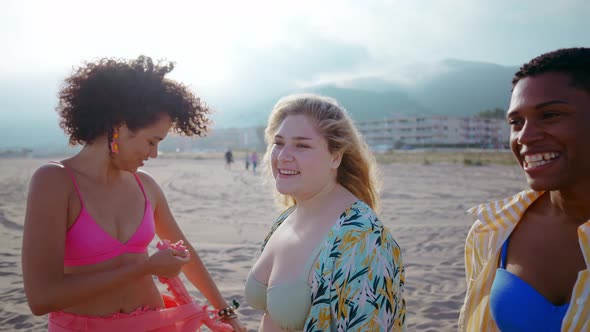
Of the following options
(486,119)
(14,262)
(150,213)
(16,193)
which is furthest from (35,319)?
(486,119)

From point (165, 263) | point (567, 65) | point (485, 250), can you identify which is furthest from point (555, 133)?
point (165, 263)

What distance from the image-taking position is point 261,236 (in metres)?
9.18

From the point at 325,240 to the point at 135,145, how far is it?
112 centimetres

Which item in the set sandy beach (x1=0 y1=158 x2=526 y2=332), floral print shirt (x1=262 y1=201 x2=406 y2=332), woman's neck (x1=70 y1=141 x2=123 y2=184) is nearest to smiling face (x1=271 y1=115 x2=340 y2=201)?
floral print shirt (x1=262 y1=201 x2=406 y2=332)

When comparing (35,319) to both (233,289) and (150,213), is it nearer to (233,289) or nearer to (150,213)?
(233,289)

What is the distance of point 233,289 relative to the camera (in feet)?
18.7

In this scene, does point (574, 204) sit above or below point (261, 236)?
above

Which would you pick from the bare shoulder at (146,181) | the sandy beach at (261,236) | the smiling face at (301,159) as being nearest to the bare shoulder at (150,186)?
the bare shoulder at (146,181)

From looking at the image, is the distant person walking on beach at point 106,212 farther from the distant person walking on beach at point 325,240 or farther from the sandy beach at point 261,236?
the sandy beach at point 261,236

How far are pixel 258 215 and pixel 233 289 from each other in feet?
20.8

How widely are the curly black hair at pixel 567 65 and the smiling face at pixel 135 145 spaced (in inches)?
72.7

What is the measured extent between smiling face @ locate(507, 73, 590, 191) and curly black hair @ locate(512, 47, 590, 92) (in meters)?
0.02

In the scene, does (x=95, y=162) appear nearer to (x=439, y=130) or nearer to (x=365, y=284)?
(x=365, y=284)

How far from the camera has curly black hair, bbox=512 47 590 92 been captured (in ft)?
5.50
